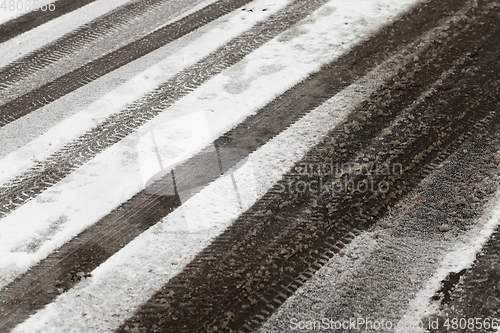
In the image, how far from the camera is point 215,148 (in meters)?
4.80

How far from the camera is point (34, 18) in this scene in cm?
709

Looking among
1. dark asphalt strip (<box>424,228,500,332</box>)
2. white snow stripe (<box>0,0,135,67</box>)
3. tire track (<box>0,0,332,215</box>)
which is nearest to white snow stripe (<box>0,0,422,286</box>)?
tire track (<box>0,0,332,215</box>)

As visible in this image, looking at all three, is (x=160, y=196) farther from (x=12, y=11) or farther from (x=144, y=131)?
(x=12, y=11)

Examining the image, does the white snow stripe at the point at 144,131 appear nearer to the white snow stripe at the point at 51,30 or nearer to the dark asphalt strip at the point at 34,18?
the white snow stripe at the point at 51,30

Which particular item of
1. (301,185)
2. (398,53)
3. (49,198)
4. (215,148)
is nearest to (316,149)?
(301,185)

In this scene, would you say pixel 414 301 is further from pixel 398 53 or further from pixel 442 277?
pixel 398 53

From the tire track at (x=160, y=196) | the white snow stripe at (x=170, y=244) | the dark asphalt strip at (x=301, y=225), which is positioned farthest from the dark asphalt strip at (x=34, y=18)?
the dark asphalt strip at (x=301, y=225)

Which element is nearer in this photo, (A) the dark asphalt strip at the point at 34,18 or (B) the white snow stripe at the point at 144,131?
(B) the white snow stripe at the point at 144,131

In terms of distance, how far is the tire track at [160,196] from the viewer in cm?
371

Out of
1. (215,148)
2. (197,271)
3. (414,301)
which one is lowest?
(414,301)

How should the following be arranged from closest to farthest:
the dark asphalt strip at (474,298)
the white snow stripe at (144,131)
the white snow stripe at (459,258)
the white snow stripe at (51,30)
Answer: the dark asphalt strip at (474,298), the white snow stripe at (459,258), the white snow stripe at (144,131), the white snow stripe at (51,30)

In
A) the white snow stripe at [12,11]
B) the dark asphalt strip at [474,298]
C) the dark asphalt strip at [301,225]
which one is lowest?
the dark asphalt strip at [474,298]

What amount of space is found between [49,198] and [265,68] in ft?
9.39

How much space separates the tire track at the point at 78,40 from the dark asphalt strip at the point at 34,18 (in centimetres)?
64
